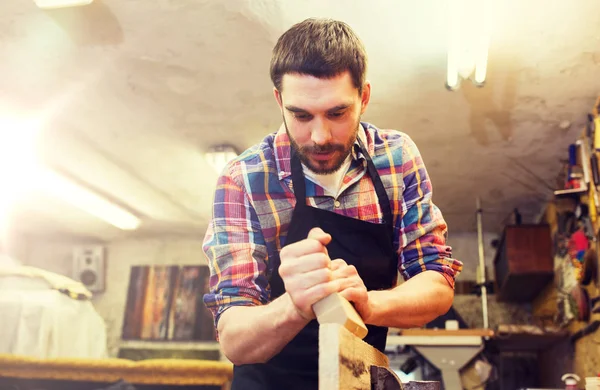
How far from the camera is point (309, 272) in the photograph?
0.91 meters

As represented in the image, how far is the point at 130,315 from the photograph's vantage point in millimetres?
8008

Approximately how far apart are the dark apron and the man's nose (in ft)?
0.54

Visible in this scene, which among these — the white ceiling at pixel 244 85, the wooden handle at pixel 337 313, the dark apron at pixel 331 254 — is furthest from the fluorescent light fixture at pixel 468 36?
the wooden handle at pixel 337 313

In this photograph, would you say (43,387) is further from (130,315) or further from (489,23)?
(130,315)

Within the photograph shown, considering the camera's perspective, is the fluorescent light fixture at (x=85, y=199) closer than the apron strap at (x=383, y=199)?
A: No

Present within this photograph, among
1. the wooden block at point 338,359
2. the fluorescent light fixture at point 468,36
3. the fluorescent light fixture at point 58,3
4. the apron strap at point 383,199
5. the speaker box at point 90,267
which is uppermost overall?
the fluorescent light fixture at point 58,3

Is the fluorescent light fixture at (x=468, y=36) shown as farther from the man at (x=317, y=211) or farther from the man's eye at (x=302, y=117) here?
the man's eye at (x=302, y=117)

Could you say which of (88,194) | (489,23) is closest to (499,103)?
(489,23)

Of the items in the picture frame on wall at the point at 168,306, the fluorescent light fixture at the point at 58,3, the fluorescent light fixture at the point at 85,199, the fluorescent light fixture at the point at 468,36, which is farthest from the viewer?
the picture frame on wall at the point at 168,306

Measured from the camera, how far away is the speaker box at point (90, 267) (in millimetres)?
8242

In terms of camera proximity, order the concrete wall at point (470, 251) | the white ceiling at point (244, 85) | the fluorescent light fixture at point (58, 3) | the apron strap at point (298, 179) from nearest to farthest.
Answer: the apron strap at point (298, 179), the fluorescent light fixture at point (58, 3), the white ceiling at point (244, 85), the concrete wall at point (470, 251)

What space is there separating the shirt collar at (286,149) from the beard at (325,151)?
0.08 m

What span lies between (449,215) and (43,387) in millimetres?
4642

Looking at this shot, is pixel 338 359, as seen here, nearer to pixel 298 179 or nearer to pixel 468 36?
pixel 298 179
